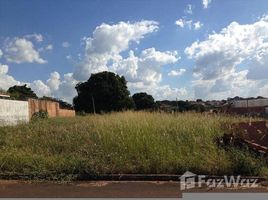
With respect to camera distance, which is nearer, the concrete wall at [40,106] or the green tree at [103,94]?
the concrete wall at [40,106]

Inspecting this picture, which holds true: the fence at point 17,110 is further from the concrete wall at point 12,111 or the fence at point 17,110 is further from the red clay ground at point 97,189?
the red clay ground at point 97,189

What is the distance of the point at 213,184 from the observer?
777cm

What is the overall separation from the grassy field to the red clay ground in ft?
1.81

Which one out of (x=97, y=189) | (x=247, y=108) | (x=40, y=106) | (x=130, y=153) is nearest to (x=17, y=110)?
(x=40, y=106)

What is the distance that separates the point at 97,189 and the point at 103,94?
56939mm

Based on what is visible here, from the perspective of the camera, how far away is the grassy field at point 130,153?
862 centimetres

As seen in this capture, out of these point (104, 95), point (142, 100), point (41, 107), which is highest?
point (104, 95)

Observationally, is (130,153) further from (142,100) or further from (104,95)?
(142,100)

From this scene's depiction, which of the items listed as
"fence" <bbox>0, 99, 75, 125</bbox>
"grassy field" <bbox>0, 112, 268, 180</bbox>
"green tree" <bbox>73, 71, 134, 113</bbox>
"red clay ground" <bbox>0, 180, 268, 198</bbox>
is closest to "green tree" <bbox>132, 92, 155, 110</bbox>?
"green tree" <bbox>73, 71, 134, 113</bbox>

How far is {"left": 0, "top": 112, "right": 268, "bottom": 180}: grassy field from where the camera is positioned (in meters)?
8.62

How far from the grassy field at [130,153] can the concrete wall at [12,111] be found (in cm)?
990

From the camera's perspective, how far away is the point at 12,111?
2436cm

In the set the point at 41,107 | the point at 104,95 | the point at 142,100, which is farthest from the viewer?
the point at 142,100

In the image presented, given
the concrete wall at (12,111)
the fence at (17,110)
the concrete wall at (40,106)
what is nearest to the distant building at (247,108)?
the concrete wall at (12,111)
